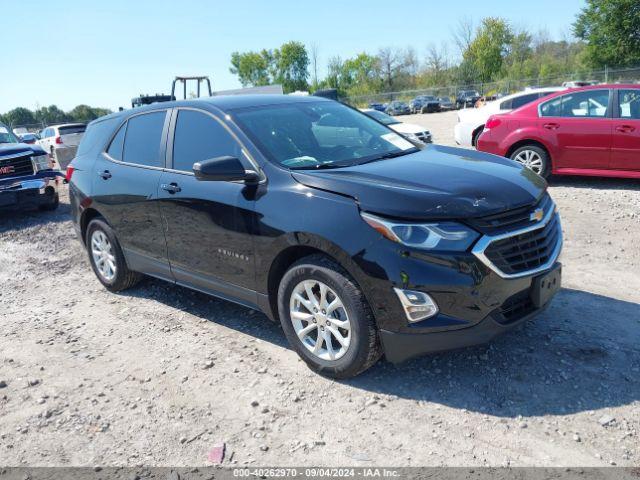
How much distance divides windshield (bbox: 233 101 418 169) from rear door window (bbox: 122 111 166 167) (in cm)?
92

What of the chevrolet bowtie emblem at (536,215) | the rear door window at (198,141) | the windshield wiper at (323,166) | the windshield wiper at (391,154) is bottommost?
the chevrolet bowtie emblem at (536,215)

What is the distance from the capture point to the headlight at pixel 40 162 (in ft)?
32.5

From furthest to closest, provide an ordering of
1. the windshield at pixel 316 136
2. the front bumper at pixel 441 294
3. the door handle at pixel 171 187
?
the door handle at pixel 171 187 → the windshield at pixel 316 136 → the front bumper at pixel 441 294

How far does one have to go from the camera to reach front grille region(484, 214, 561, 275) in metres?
3.15

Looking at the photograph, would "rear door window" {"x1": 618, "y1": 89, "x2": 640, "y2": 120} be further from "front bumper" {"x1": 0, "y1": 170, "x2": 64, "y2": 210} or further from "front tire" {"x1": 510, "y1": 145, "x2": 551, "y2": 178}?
"front bumper" {"x1": 0, "y1": 170, "x2": 64, "y2": 210}

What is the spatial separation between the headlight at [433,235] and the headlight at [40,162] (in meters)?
8.75

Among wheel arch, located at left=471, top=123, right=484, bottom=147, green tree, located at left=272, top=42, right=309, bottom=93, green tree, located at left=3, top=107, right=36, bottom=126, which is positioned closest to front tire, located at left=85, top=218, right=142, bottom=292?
wheel arch, located at left=471, top=123, right=484, bottom=147

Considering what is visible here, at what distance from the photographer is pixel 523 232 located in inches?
129

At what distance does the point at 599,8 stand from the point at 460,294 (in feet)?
185

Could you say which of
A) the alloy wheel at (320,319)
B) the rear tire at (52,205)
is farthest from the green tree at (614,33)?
the alloy wheel at (320,319)

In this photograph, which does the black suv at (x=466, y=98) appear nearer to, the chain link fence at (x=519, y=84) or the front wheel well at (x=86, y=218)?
the chain link fence at (x=519, y=84)

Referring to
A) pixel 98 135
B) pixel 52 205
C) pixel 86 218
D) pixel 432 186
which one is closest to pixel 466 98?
pixel 52 205

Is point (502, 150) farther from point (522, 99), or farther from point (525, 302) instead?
point (525, 302)

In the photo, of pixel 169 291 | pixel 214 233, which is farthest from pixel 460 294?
pixel 169 291
